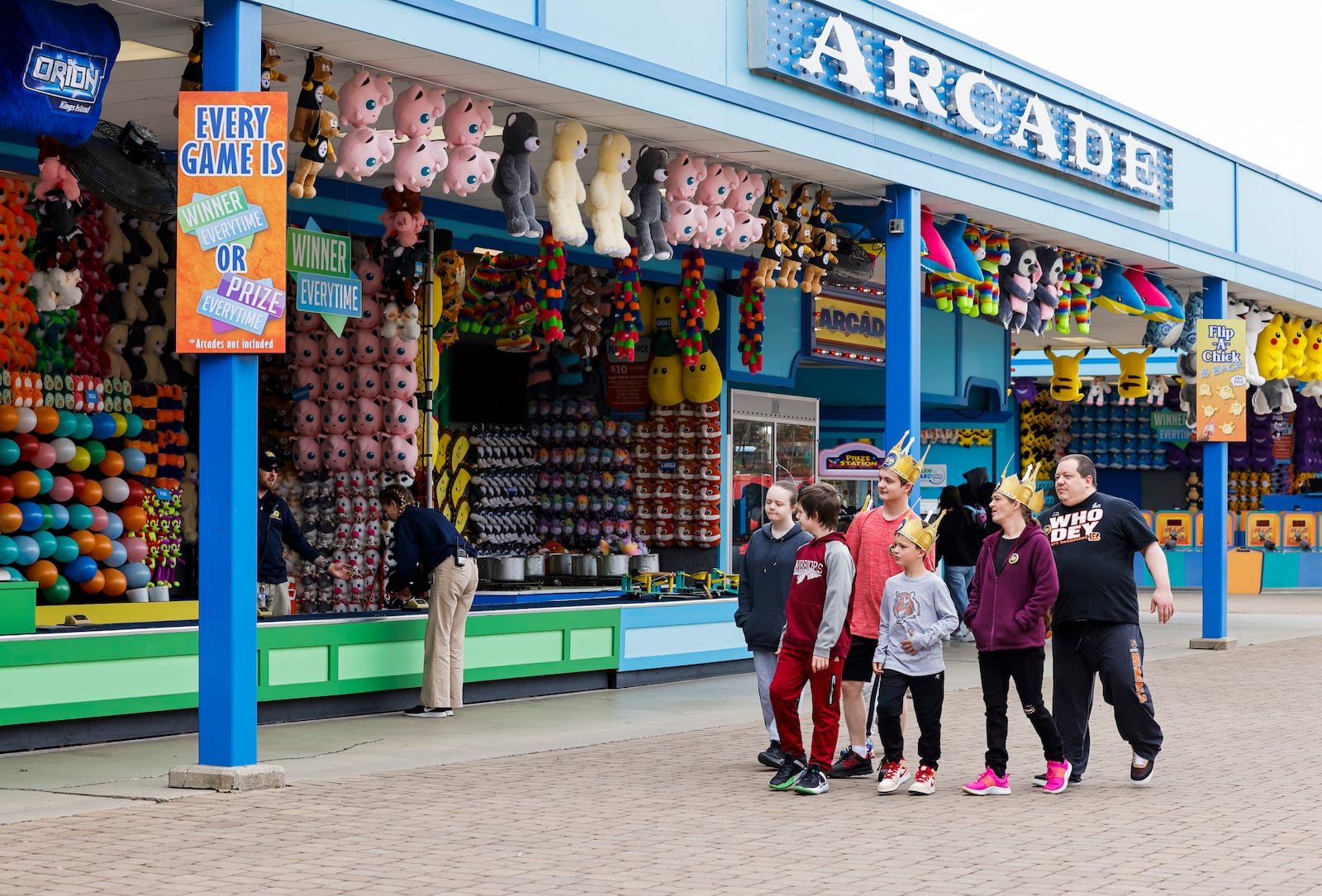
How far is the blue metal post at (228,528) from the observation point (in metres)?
8.82

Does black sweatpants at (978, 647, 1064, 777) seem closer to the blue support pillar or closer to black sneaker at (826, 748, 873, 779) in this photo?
black sneaker at (826, 748, 873, 779)

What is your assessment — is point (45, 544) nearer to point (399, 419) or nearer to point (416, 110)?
point (399, 419)

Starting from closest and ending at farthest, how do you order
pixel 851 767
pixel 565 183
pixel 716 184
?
pixel 851 767 → pixel 565 183 → pixel 716 184

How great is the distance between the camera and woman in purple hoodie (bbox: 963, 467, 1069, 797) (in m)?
8.95

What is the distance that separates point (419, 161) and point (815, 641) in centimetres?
399

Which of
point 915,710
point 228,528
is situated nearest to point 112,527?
point 228,528

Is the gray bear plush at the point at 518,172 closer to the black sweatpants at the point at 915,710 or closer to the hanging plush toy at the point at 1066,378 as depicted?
the black sweatpants at the point at 915,710

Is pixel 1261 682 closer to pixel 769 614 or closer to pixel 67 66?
pixel 769 614

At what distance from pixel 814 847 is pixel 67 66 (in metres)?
5.53

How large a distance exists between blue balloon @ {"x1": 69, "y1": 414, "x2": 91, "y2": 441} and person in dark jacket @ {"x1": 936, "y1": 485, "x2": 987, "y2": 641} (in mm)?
8704

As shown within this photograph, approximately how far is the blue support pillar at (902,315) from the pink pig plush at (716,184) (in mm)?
1817

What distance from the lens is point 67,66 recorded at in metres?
8.81

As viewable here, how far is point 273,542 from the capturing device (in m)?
13.1

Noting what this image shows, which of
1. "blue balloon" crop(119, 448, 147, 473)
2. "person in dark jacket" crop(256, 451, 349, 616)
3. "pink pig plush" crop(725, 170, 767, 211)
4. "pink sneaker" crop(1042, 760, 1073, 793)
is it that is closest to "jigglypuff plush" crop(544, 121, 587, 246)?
"pink pig plush" crop(725, 170, 767, 211)
